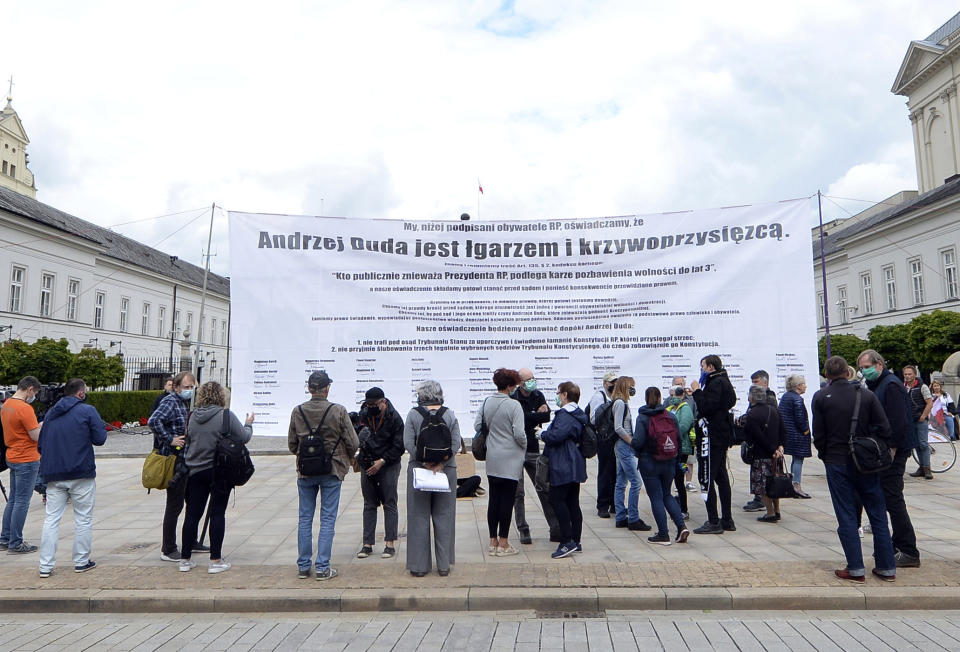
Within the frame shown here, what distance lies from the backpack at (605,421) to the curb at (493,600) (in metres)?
2.49

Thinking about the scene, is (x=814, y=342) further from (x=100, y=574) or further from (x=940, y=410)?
(x=100, y=574)

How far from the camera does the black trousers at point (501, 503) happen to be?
625cm

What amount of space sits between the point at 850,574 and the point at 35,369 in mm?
30646

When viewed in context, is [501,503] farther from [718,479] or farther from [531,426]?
[718,479]

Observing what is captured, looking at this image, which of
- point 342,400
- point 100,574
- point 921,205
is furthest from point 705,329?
point 921,205

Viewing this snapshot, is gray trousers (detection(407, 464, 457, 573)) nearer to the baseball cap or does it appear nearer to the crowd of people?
the crowd of people

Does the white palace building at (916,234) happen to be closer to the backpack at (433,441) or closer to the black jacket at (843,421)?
the black jacket at (843,421)

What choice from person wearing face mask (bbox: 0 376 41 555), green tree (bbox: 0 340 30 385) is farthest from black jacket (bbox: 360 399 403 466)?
green tree (bbox: 0 340 30 385)

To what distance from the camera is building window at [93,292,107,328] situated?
51.8m

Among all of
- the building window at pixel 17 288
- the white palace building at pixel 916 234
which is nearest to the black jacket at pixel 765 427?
the white palace building at pixel 916 234

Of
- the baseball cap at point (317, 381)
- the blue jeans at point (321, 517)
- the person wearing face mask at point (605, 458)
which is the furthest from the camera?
the person wearing face mask at point (605, 458)

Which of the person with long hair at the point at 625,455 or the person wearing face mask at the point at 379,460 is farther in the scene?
the person with long hair at the point at 625,455

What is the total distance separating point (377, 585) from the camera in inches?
214

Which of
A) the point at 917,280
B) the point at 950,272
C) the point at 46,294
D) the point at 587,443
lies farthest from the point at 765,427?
the point at 46,294
